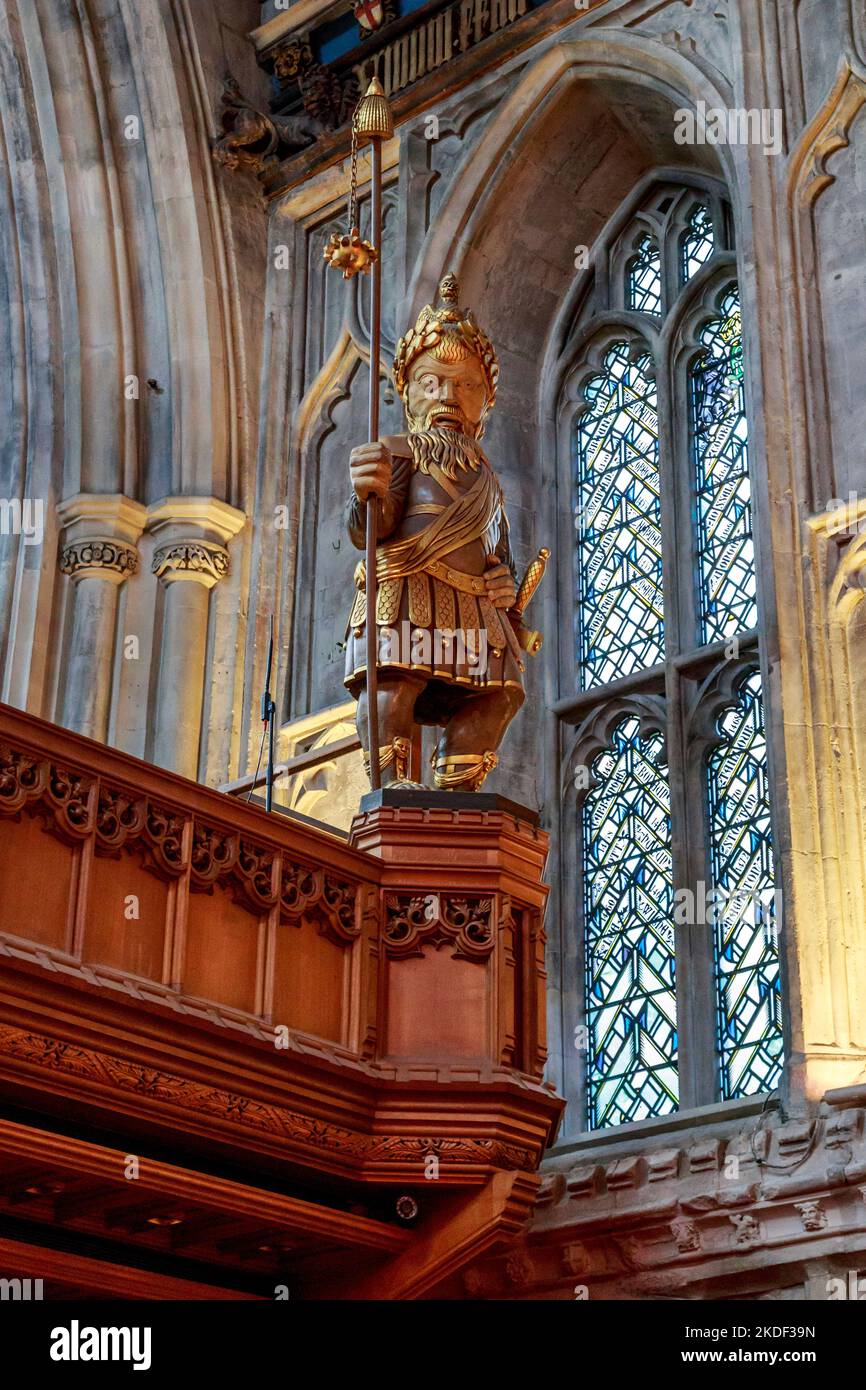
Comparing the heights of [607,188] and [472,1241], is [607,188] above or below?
above

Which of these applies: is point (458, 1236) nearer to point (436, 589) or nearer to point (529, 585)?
point (436, 589)

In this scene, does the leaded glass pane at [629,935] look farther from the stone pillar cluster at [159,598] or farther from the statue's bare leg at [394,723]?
the statue's bare leg at [394,723]

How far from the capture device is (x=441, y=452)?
6930 mm

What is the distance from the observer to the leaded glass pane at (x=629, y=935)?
880 cm

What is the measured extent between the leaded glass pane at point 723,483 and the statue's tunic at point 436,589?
7.98 ft

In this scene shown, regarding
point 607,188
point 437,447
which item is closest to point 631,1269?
point 437,447

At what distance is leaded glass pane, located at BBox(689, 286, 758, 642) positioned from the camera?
9352mm

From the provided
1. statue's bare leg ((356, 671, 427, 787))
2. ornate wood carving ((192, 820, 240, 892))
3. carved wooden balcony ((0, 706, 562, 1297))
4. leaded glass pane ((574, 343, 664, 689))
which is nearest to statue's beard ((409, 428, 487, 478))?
statue's bare leg ((356, 671, 427, 787))

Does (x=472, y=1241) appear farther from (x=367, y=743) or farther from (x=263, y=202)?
(x=263, y=202)

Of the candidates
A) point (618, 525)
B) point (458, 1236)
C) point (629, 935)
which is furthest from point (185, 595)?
point (458, 1236)

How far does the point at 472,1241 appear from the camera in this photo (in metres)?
5.79

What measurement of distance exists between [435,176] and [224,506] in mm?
1981

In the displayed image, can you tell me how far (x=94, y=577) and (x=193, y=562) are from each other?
22.8 inches
